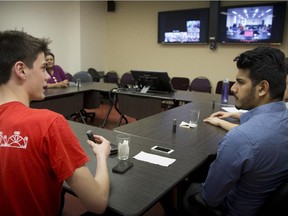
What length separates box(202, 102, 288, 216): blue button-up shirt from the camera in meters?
1.15

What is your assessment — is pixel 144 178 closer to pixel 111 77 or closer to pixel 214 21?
pixel 214 21

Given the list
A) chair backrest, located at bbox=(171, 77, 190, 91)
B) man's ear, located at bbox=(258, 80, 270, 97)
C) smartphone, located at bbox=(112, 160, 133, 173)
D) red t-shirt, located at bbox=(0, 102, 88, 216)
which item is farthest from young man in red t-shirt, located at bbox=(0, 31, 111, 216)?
chair backrest, located at bbox=(171, 77, 190, 91)

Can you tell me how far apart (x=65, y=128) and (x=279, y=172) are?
93 centimetres

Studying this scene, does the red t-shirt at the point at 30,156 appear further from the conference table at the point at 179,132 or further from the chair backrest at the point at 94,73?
the chair backrest at the point at 94,73

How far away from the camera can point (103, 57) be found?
24.0 ft

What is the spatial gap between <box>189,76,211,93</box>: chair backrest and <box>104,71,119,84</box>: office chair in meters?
2.11

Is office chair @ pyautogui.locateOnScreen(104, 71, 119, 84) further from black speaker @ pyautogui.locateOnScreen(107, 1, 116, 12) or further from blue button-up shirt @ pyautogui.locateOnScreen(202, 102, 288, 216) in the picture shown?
blue button-up shirt @ pyautogui.locateOnScreen(202, 102, 288, 216)

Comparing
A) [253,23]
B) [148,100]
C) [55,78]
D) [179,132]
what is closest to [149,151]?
[179,132]

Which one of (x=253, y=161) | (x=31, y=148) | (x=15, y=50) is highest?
(x=15, y=50)

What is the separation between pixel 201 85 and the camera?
5.40 m

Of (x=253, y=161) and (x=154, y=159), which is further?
(x=154, y=159)

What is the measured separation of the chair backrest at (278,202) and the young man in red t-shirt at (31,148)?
70 centimetres

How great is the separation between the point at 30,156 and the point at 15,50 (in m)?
0.40

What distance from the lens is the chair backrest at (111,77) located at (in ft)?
22.3
